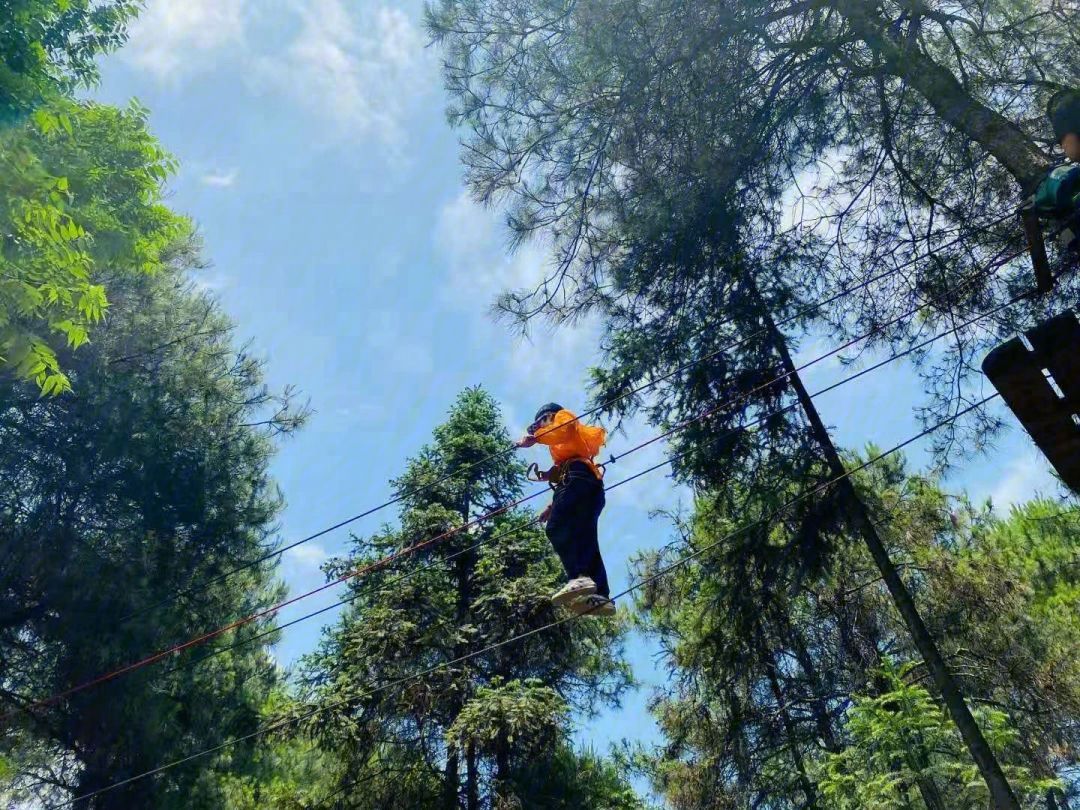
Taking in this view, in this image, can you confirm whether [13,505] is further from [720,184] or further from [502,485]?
[720,184]

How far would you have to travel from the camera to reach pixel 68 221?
547 centimetres

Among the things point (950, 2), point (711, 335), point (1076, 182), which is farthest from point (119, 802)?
point (950, 2)

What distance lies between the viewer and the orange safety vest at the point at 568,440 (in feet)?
17.3

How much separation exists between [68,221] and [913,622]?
9.02m

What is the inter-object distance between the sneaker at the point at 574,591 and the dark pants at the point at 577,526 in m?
0.27

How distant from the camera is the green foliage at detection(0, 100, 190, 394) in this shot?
416cm

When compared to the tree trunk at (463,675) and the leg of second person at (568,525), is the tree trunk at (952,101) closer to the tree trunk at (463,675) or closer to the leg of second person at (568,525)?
the leg of second person at (568,525)

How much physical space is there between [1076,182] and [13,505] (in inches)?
492

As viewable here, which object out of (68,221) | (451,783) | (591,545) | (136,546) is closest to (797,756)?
(451,783)

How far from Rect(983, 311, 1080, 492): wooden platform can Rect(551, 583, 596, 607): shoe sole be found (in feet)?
9.22

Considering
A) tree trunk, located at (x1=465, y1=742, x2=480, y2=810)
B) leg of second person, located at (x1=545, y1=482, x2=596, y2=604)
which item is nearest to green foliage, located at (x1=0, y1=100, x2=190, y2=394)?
leg of second person, located at (x1=545, y1=482, x2=596, y2=604)

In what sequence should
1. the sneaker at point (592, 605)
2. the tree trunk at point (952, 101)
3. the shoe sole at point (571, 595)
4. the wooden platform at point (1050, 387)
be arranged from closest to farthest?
1. the wooden platform at point (1050, 387)
2. the shoe sole at point (571, 595)
3. the sneaker at point (592, 605)
4. the tree trunk at point (952, 101)

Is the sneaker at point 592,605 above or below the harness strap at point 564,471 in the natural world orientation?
below

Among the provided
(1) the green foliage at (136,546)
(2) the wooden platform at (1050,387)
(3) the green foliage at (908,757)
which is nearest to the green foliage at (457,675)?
(1) the green foliage at (136,546)
